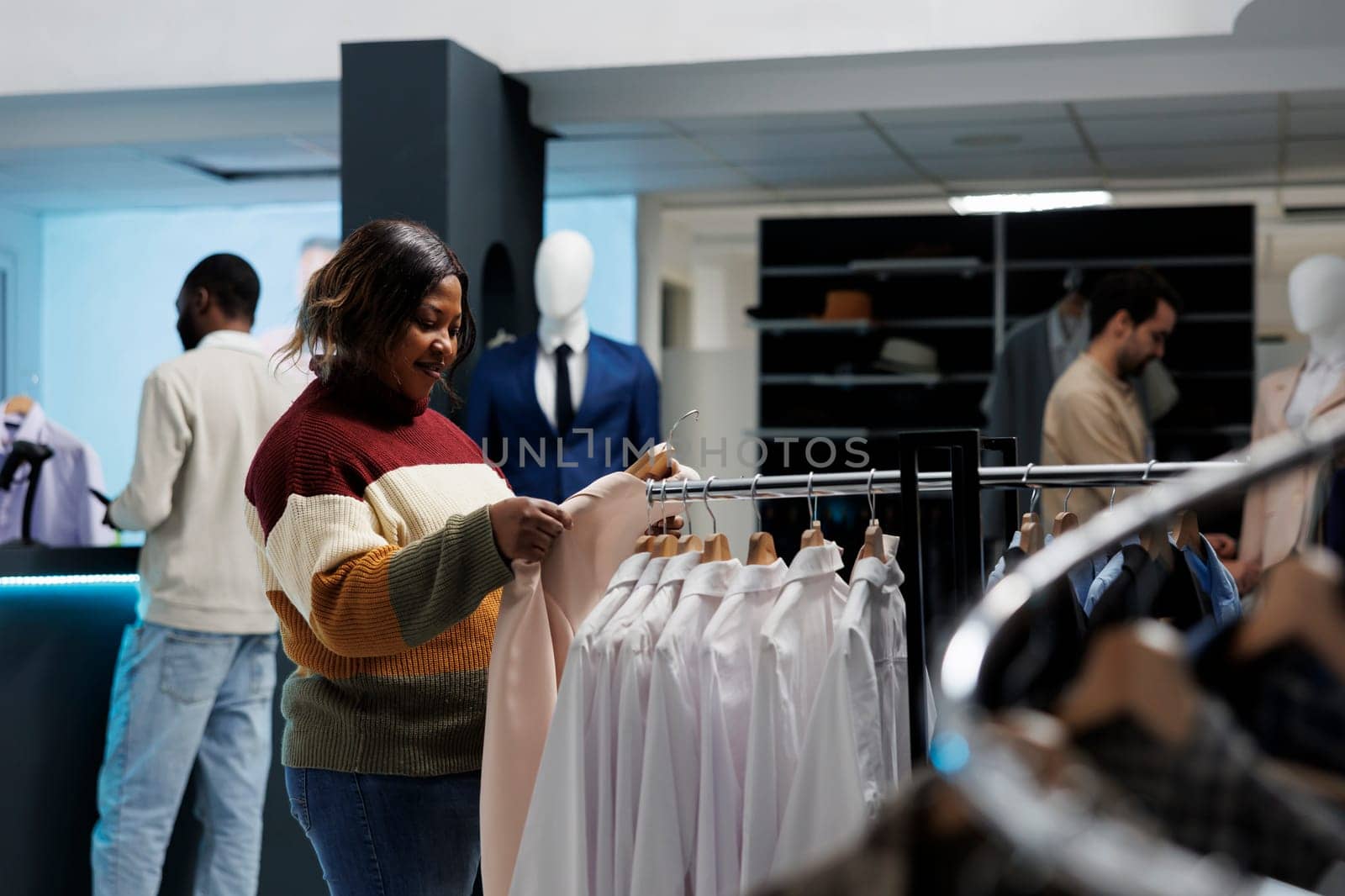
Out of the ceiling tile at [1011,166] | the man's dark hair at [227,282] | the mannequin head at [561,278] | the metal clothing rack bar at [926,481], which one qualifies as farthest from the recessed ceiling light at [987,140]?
the metal clothing rack bar at [926,481]

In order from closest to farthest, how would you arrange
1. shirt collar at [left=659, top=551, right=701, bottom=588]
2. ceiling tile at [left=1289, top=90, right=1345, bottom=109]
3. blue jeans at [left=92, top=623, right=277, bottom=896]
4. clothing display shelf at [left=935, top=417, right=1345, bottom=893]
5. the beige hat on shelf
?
clothing display shelf at [left=935, top=417, right=1345, bottom=893] < shirt collar at [left=659, top=551, right=701, bottom=588] < blue jeans at [left=92, top=623, right=277, bottom=896] < ceiling tile at [left=1289, top=90, right=1345, bottom=109] < the beige hat on shelf

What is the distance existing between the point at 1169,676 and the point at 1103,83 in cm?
413

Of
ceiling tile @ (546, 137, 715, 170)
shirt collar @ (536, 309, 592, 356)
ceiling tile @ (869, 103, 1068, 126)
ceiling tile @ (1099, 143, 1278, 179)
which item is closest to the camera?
shirt collar @ (536, 309, 592, 356)

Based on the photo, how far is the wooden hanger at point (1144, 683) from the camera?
62 centimetres

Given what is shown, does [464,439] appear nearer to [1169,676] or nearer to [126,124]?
[1169,676]

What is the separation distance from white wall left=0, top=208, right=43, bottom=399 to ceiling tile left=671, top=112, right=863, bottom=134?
371cm

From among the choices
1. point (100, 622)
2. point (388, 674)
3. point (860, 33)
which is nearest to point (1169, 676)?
point (388, 674)

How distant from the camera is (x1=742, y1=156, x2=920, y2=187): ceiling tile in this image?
5918 millimetres

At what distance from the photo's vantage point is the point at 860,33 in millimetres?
4352

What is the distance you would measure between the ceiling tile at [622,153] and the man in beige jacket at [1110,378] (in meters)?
1.92

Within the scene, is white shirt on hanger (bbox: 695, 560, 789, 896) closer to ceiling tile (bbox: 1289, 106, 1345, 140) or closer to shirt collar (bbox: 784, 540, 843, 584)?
shirt collar (bbox: 784, 540, 843, 584)

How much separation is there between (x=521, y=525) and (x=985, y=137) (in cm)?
416

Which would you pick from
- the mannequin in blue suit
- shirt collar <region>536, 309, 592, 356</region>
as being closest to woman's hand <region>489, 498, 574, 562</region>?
the mannequin in blue suit

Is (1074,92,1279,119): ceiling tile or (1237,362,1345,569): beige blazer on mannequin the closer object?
(1237,362,1345,569): beige blazer on mannequin
